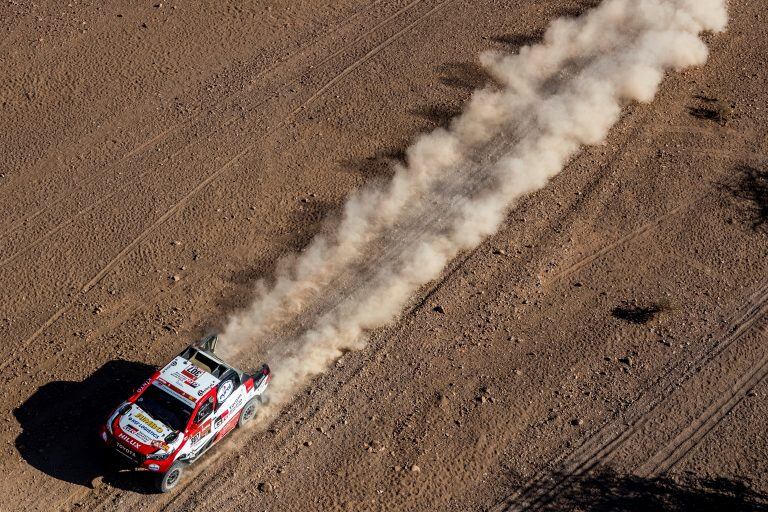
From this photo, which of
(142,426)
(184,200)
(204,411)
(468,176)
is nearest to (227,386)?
(204,411)

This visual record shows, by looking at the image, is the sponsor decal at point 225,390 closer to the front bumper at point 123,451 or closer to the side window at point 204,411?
the side window at point 204,411

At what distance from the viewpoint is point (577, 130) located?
25.8m

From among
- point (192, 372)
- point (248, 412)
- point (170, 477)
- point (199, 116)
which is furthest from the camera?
point (199, 116)

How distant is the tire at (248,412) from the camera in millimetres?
19641

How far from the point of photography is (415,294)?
22.2 metres

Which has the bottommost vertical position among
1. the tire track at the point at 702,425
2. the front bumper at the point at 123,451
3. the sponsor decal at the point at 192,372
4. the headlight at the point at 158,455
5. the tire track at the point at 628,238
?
the tire track at the point at 702,425

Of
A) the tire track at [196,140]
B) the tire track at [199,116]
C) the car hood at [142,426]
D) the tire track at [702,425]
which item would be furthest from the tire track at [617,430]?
the tire track at [199,116]

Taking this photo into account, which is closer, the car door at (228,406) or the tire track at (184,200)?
the car door at (228,406)

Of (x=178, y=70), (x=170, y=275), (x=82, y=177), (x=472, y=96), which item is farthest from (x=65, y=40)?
(x=472, y=96)

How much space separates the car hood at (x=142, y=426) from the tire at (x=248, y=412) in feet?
5.46

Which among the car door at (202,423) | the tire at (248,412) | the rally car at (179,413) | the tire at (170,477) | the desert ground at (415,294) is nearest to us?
the rally car at (179,413)

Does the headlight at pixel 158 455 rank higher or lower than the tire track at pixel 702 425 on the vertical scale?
higher

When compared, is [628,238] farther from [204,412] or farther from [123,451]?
[123,451]

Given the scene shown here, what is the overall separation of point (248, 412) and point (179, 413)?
164 cm
